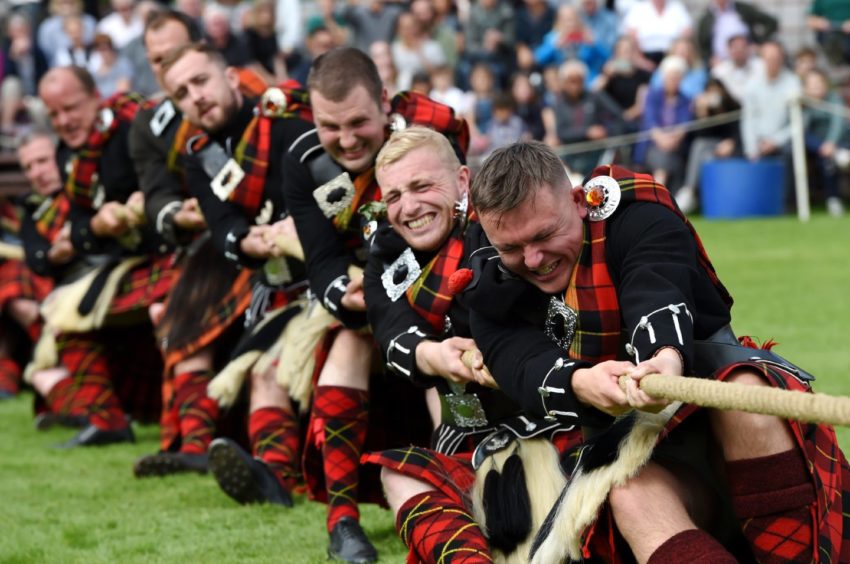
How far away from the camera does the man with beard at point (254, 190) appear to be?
5402mm

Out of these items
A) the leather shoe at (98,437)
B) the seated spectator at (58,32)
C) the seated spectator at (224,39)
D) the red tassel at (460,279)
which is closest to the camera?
the red tassel at (460,279)

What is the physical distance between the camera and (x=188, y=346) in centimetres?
603

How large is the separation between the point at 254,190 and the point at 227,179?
0.44 feet

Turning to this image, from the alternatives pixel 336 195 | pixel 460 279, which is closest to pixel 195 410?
pixel 336 195

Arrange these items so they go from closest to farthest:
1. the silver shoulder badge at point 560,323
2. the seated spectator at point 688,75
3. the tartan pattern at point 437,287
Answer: the silver shoulder badge at point 560,323 < the tartan pattern at point 437,287 < the seated spectator at point 688,75

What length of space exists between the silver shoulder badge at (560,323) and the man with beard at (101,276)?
3.52 meters

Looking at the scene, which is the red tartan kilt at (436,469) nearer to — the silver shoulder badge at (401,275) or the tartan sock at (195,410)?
the silver shoulder badge at (401,275)

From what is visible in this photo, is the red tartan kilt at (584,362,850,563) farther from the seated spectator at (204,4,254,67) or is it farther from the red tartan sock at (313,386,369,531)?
the seated spectator at (204,4,254,67)

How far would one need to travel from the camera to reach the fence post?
1357 centimetres

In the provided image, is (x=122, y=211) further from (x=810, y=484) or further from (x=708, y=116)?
(x=708, y=116)

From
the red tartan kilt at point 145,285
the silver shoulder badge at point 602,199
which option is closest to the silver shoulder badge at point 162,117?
the red tartan kilt at point 145,285

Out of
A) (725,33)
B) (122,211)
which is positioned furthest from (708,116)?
(122,211)

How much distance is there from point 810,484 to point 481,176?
3.32ft

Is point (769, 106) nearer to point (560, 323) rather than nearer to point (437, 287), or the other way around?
point (437, 287)
